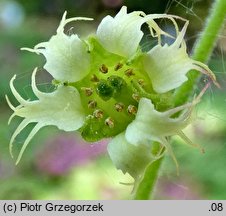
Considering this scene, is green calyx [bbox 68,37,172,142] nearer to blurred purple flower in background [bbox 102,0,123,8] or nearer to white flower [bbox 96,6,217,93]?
white flower [bbox 96,6,217,93]

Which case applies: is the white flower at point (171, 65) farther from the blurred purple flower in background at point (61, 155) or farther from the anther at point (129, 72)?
the blurred purple flower in background at point (61, 155)

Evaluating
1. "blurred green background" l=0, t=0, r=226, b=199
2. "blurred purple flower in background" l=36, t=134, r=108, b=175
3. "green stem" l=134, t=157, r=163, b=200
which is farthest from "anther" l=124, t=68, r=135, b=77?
"blurred purple flower in background" l=36, t=134, r=108, b=175

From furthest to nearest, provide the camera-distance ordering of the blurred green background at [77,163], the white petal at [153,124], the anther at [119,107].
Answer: the blurred green background at [77,163] < the anther at [119,107] < the white petal at [153,124]

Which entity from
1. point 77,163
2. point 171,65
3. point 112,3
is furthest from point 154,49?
point 112,3

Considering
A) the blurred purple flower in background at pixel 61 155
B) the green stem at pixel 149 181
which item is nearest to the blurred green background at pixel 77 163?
the blurred purple flower in background at pixel 61 155

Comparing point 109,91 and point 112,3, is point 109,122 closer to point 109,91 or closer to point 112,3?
point 109,91

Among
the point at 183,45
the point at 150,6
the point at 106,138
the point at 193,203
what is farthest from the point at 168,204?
the point at 150,6

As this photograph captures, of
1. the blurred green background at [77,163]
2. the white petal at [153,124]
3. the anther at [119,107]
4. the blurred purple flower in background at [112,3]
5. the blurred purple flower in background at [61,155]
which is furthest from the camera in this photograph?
the blurred purple flower in background at [112,3]
